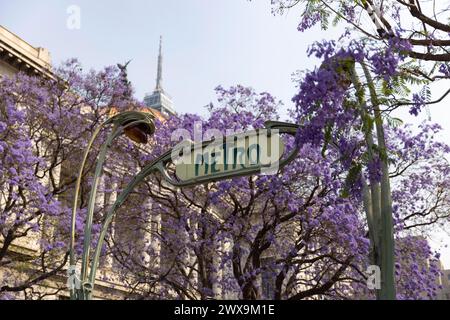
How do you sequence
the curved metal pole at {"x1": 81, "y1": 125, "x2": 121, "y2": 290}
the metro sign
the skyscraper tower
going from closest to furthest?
the metro sign < the curved metal pole at {"x1": 81, "y1": 125, "x2": 121, "y2": 290} < the skyscraper tower

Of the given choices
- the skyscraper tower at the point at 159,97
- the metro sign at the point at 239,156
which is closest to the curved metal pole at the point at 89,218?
the metro sign at the point at 239,156

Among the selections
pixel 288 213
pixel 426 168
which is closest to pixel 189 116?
pixel 288 213

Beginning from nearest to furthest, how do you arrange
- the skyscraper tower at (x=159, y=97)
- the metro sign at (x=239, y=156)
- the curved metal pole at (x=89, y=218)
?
the metro sign at (x=239, y=156)
the curved metal pole at (x=89, y=218)
the skyscraper tower at (x=159, y=97)

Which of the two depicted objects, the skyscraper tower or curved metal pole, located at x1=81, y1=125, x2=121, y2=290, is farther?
the skyscraper tower

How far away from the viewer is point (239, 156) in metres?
5.98

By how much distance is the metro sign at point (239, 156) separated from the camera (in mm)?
5879

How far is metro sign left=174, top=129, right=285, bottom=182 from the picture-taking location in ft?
19.3

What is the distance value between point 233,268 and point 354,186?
10.0 m

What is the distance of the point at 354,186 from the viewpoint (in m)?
5.45

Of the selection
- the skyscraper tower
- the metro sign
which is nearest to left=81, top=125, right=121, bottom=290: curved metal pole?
the metro sign

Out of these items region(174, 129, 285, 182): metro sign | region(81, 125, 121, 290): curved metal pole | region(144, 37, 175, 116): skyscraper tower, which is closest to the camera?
region(174, 129, 285, 182): metro sign

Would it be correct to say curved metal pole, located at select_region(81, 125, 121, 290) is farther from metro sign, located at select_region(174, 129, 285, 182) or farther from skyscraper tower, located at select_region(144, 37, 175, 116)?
skyscraper tower, located at select_region(144, 37, 175, 116)

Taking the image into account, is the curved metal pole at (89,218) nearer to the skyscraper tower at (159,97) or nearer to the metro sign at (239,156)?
the metro sign at (239,156)
